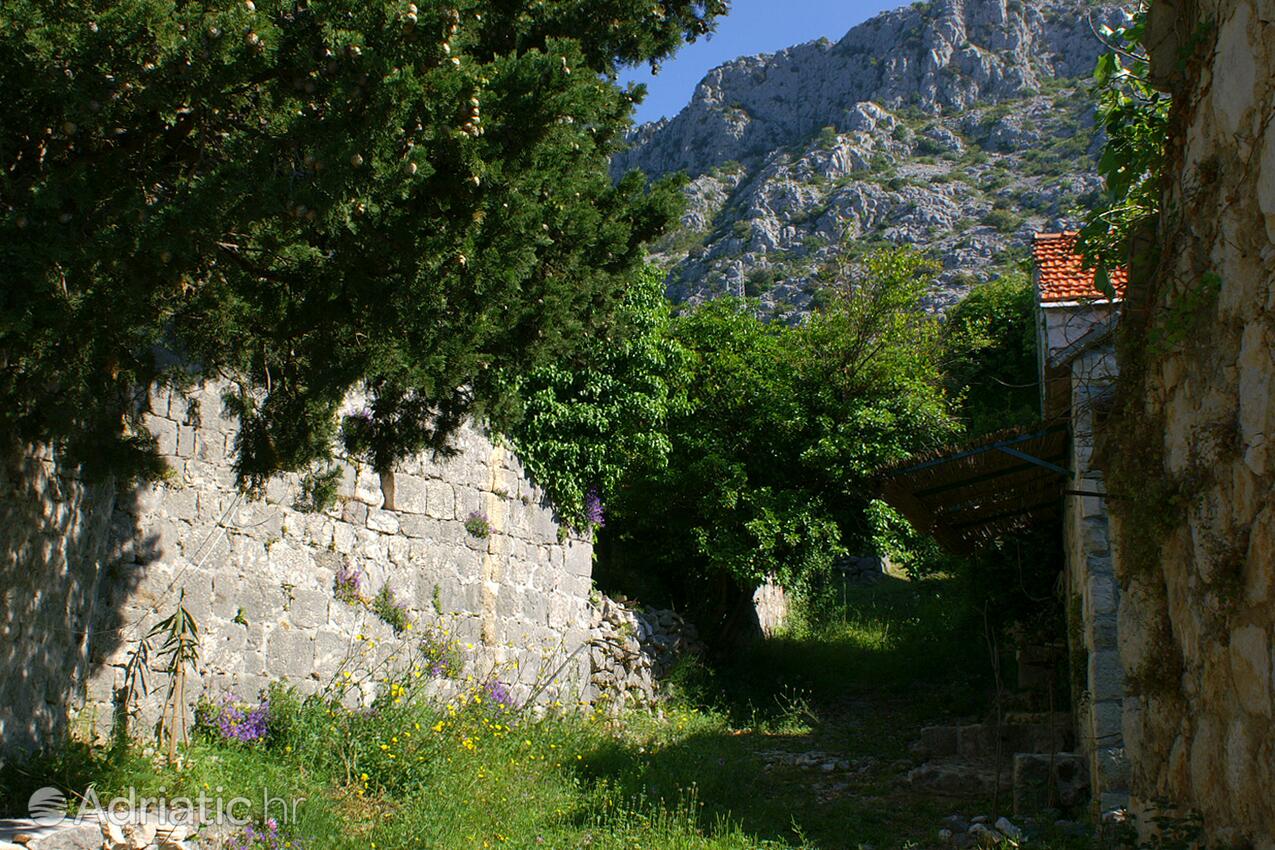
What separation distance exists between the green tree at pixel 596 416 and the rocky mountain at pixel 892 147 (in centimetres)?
2698

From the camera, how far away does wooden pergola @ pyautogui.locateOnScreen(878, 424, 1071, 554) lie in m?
7.28

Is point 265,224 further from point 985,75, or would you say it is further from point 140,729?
point 985,75

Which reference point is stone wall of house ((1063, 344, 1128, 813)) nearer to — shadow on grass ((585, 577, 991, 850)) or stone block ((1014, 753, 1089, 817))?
stone block ((1014, 753, 1089, 817))

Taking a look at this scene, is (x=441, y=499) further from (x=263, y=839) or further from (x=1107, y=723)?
(x=1107, y=723)

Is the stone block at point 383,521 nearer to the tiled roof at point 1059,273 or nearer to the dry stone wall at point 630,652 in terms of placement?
the dry stone wall at point 630,652

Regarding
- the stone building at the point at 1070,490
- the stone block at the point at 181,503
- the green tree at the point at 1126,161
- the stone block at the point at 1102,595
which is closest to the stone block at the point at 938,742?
the stone building at the point at 1070,490

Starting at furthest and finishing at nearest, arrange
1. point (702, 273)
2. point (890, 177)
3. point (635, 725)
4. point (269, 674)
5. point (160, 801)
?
point (890, 177) → point (702, 273) → point (635, 725) → point (269, 674) → point (160, 801)

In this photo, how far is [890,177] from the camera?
48906mm

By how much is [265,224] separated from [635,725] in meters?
7.26

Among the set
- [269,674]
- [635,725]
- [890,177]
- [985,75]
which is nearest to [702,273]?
[890,177]

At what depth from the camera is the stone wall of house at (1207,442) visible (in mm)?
3066

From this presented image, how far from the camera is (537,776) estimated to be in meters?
7.07

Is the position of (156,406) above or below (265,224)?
below

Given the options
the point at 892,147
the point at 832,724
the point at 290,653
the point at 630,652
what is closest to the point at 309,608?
the point at 290,653
